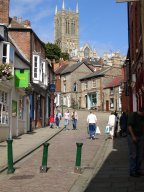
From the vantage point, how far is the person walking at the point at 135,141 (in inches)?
411

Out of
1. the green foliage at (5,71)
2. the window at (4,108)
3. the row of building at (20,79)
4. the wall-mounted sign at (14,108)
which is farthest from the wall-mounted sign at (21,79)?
Answer: the green foliage at (5,71)

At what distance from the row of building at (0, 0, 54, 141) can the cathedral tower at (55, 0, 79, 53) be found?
142m

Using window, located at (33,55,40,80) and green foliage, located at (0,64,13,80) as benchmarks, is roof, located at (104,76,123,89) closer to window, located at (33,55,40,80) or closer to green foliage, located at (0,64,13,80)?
window, located at (33,55,40,80)

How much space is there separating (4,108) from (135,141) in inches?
524

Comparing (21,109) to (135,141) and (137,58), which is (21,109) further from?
(135,141)

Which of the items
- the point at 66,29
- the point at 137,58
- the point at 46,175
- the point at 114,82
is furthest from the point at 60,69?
the point at 66,29

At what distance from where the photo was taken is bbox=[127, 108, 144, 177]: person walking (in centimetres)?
1044

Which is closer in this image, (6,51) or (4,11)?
(6,51)

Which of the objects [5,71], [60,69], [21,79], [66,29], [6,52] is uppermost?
[66,29]

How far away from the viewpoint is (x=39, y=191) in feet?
29.3

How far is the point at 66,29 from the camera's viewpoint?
182750mm

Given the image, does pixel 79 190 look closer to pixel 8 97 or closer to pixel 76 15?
pixel 8 97

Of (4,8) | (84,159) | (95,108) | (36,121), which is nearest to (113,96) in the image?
(95,108)

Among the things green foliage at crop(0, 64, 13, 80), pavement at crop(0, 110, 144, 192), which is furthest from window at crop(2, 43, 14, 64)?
pavement at crop(0, 110, 144, 192)
